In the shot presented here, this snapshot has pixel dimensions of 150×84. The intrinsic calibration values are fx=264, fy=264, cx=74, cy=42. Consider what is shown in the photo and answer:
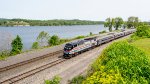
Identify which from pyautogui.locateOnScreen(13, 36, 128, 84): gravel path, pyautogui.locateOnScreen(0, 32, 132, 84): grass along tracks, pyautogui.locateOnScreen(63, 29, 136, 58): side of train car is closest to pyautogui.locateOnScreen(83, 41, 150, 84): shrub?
pyautogui.locateOnScreen(13, 36, 128, 84): gravel path

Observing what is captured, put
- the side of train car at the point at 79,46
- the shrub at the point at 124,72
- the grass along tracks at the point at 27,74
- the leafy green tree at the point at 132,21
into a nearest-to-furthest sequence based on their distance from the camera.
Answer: the shrub at the point at 124,72, the grass along tracks at the point at 27,74, the side of train car at the point at 79,46, the leafy green tree at the point at 132,21

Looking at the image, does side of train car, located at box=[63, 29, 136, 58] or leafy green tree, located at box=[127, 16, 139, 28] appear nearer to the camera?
side of train car, located at box=[63, 29, 136, 58]

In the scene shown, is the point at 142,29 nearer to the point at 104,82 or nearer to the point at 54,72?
the point at 54,72

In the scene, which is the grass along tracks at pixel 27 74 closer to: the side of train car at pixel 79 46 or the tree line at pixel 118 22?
the side of train car at pixel 79 46

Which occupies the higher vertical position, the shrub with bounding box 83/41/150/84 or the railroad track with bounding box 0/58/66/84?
the shrub with bounding box 83/41/150/84

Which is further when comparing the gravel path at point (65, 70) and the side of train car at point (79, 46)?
the side of train car at point (79, 46)

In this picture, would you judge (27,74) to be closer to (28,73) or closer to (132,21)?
(28,73)

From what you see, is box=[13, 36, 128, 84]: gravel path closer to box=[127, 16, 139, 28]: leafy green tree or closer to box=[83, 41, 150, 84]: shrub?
box=[83, 41, 150, 84]: shrub

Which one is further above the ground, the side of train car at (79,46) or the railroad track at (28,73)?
the side of train car at (79,46)

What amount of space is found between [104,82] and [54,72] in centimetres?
2074

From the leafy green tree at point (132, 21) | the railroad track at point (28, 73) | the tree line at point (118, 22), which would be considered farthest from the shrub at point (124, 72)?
the leafy green tree at point (132, 21)

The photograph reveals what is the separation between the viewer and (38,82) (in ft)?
88.5

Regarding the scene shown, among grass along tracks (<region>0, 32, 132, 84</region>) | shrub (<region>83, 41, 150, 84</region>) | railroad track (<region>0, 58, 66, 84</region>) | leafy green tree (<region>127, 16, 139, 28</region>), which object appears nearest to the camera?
shrub (<region>83, 41, 150, 84</region>)

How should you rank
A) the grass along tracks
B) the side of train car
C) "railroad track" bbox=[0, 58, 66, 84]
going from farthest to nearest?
the side of train car, the grass along tracks, "railroad track" bbox=[0, 58, 66, 84]
